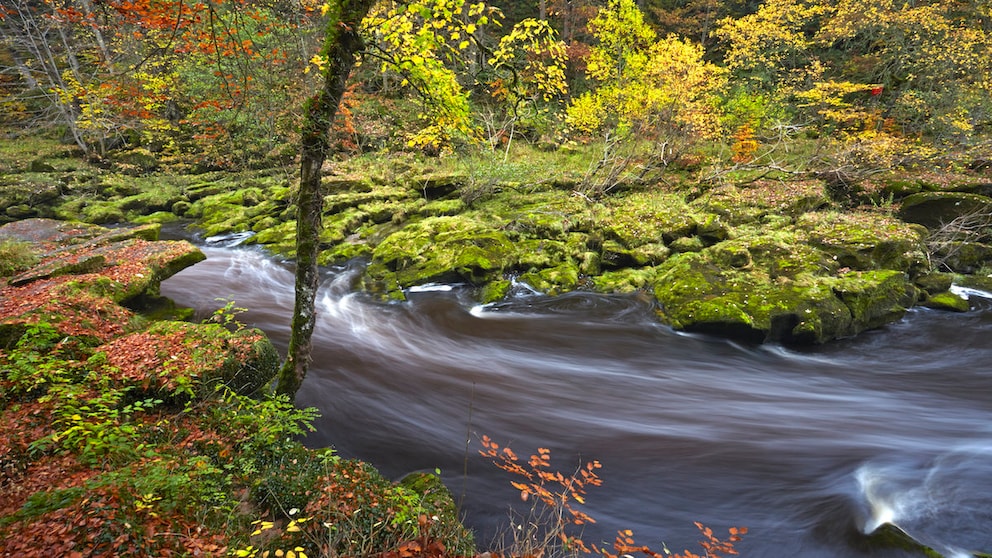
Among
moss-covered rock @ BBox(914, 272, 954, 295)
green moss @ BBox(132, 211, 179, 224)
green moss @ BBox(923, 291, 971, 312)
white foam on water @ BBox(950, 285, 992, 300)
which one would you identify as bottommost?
green moss @ BBox(132, 211, 179, 224)

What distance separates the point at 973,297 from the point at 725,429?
8.12 metres

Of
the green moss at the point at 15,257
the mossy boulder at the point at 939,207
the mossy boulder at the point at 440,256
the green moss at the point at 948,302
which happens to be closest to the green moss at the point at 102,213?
the green moss at the point at 15,257

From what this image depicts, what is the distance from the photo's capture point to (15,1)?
38.1 feet

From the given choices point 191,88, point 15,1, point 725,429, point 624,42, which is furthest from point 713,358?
point 191,88

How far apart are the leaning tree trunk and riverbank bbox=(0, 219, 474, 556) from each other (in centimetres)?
60

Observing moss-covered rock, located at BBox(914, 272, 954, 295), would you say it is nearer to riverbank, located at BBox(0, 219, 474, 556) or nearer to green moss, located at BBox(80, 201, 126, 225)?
riverbank, located at BBox(0, 219, 474, 556)

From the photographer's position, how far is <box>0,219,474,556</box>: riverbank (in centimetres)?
270

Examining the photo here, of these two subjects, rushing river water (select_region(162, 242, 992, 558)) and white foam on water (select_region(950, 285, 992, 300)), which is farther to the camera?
white foam on water (select_region(950, 285, 992, 300))

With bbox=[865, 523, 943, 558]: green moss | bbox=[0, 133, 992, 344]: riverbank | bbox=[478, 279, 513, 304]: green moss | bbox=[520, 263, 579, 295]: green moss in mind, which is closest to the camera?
bbox=[865, 523, 943, 558]: green moss

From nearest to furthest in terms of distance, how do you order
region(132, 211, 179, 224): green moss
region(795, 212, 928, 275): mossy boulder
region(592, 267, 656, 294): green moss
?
region(795, 212, 928, 275): mossy boulder < region(592, 267, 656, 294): green moss < region(132, 211, 179, 224): green moss

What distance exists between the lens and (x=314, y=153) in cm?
395

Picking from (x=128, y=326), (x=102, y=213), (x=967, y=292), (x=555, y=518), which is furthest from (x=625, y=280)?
(x=102, y=213)

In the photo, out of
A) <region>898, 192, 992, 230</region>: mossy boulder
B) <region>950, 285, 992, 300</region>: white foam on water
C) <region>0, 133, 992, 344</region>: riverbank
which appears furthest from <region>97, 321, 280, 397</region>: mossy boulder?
<region>898, 192, 992, 230</region>: mossy boulder

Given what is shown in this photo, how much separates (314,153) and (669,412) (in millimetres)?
5535
